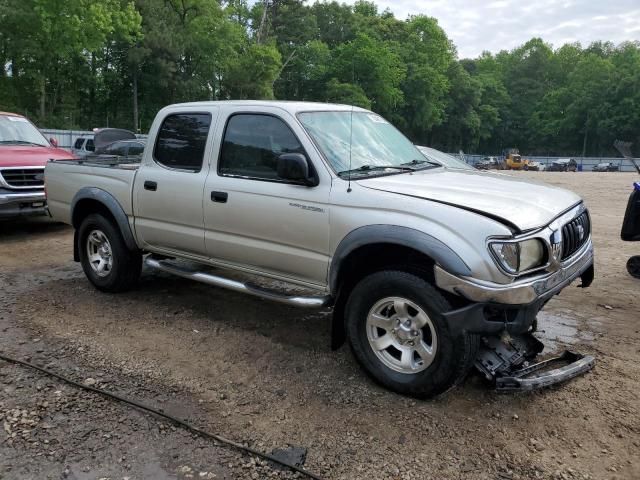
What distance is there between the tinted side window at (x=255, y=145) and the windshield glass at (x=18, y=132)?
22.9 feet

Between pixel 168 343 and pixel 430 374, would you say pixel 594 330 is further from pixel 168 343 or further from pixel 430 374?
pixel 168 343

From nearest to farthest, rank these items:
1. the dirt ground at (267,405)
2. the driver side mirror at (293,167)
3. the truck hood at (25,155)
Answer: the dirt ground at (267,405) < the driver side mirror at (293,167) < the truck hood at (25,155)

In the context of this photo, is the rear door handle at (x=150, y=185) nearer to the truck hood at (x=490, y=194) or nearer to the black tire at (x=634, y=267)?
the truck hood at (x=490, y=194)

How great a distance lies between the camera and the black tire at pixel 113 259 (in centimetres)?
572

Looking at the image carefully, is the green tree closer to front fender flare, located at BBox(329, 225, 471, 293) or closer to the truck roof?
the truck roof

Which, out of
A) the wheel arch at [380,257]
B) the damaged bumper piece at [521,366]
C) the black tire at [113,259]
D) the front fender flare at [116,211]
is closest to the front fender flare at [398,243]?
the wheel arch at [380,257]

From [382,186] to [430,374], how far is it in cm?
132

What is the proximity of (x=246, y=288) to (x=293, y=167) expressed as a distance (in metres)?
1.15

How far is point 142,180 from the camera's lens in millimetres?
5348

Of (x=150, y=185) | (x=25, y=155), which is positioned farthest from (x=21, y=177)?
(x=150, y=185)

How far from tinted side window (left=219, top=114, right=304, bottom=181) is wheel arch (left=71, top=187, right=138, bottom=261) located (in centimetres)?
142

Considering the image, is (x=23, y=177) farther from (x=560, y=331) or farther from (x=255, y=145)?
(x=560, y=331)

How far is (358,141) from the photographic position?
15.0 feet

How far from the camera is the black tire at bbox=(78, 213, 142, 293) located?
572 cm
